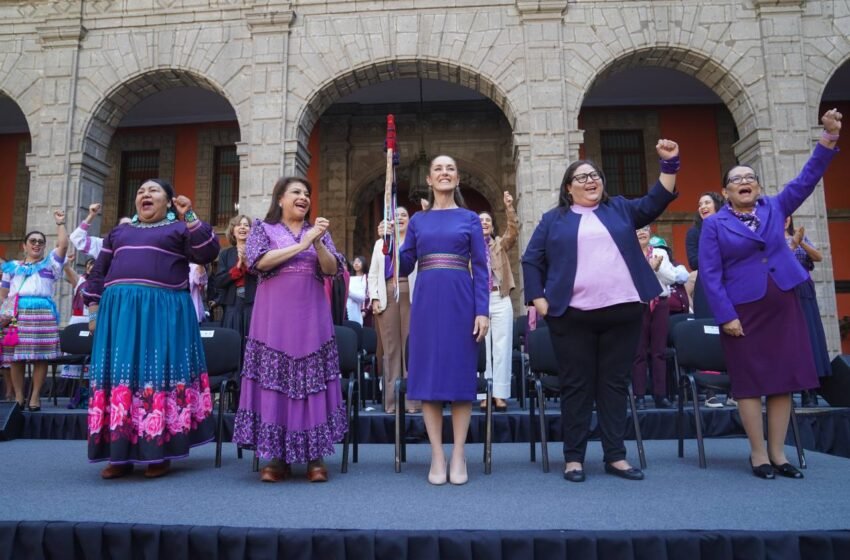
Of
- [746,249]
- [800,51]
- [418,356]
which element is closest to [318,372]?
[418,356]

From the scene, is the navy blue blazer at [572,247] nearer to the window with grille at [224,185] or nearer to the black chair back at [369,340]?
the black chair back at [369,340]

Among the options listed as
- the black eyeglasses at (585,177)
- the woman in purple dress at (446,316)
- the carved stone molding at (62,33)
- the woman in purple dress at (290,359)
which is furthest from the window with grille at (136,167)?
the black eyeglasses at (585,177)

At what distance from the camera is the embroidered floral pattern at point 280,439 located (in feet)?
10.5

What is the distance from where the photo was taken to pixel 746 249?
338cm

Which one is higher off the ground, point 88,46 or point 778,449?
point 88,46

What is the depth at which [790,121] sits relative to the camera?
28.4 ft

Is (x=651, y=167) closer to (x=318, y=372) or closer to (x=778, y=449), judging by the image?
(x=778, y=449)

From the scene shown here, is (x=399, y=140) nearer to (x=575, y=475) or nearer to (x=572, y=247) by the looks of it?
(x=572, y=247)

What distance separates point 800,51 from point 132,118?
12.9 metres

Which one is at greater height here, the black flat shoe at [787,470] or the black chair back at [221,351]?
the black chair back at [221,351]

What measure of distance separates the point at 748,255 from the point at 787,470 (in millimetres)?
1177

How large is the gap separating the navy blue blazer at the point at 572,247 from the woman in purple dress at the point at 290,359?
1165 mm

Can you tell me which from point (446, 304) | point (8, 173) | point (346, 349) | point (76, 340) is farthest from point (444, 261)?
point (8, 173)

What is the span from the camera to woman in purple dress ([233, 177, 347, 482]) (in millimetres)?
3225
